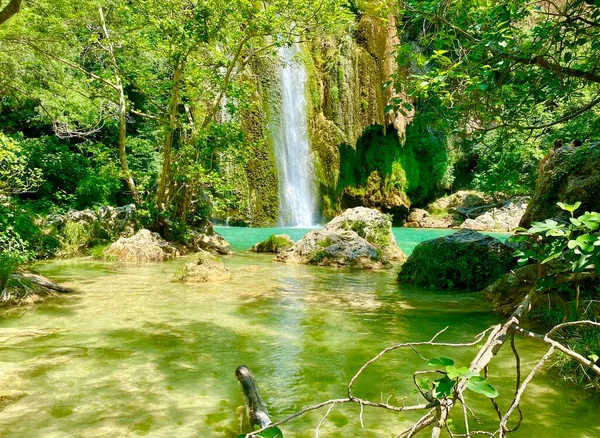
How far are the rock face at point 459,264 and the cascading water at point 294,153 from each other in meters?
15.9

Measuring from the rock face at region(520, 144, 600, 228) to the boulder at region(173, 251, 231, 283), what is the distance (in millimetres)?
5940

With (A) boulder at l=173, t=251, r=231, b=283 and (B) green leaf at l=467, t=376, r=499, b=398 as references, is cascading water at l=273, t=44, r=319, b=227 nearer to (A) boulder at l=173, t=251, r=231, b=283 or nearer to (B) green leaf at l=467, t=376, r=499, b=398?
(A) boulder at l=173, t=251, r=231, b=283

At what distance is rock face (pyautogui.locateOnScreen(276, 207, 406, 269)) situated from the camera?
1185 cm

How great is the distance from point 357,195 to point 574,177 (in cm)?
2238

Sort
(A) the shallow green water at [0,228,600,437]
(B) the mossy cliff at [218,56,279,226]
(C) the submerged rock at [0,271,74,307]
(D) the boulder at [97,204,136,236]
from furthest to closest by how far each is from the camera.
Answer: (B) the mossy cliff at [218,56,279,226]
(D) the boulder at [97,204,136,236]
(C) the submerged rock at [0,271,74,307]
(A) the shallow green water at [0,228,600,437]

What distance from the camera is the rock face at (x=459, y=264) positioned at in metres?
9.10

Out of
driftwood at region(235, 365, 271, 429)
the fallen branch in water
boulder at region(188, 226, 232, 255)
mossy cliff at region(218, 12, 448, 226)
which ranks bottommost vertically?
driftwood at region(235, 365, 271, 429)

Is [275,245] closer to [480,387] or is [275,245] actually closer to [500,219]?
[480,387]

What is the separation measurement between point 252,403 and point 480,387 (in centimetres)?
236

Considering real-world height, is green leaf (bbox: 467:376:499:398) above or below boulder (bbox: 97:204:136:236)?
below

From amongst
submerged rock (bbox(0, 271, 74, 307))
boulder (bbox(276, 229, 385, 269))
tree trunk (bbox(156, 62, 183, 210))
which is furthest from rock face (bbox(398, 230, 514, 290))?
tree trunk (bbox(156, 62, 183, 210))

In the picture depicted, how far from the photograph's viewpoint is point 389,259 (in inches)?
520

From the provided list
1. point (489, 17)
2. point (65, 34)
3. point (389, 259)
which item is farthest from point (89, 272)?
point (489, 17)

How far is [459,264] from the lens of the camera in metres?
9.27
